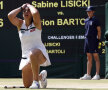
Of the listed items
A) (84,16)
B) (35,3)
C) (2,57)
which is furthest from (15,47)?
(84,16)

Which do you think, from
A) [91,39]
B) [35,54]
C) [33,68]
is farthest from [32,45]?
[91,39]

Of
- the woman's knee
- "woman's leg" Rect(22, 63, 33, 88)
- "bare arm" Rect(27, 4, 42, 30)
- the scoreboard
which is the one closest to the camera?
the woman's knee

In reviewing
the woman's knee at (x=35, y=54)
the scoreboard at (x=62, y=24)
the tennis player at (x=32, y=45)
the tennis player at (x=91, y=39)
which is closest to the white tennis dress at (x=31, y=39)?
the tennis player at (x=32, y=45)

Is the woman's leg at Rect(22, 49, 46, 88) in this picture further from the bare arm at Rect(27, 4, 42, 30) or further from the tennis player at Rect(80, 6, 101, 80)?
the tennis player at Rect(80, 6, 101, 80)

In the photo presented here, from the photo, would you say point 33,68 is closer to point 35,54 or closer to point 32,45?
point 35,54

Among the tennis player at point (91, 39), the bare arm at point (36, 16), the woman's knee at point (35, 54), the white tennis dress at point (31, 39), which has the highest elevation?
the bare arm at point (36, 16)

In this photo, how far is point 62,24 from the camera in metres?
10.8

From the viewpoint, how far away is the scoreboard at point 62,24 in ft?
35.1

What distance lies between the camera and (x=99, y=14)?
10.7 m

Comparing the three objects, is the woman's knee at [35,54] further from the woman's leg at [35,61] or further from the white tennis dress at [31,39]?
the white tennis dress at [31,39]

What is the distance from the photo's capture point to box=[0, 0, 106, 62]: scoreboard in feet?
35.1

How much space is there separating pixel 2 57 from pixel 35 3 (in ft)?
5.06

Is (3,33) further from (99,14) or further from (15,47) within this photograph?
(99,14)

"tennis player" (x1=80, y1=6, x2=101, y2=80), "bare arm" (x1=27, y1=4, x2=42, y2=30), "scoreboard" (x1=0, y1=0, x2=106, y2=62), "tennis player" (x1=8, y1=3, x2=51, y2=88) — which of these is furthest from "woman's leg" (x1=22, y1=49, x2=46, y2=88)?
"scoreboard" (x1=0, y1=0, x2=106, y2=62)
